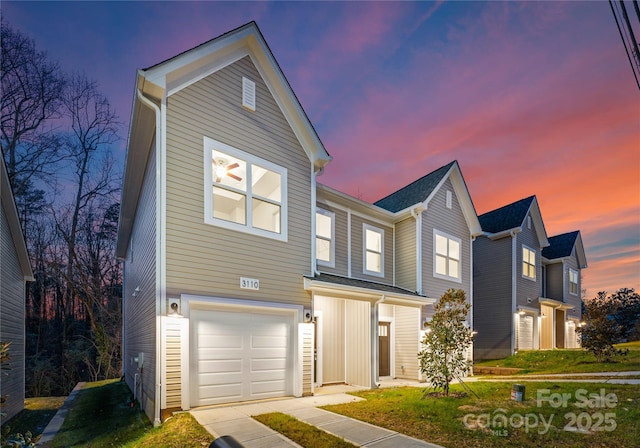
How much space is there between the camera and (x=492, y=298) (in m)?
19.0

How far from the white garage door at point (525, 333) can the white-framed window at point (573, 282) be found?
6.64 m

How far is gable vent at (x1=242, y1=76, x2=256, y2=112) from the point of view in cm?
885

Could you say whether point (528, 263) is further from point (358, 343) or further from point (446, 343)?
point (446, 343)

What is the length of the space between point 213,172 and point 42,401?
13.3m

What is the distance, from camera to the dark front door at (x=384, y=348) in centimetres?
1308

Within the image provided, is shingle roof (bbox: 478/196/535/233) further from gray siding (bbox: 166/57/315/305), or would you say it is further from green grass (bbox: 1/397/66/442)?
green grass (bbox: 1/397/66/442)

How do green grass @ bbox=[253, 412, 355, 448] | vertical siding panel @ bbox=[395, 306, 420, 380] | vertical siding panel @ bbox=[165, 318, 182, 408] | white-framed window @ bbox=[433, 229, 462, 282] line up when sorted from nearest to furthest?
green grass @ bbox=[253, 412, 355, 448] < vertical siding panel @ bbox=[165, 318, 182, 408] < vertical siding panel @ bbox=[395, 306, 420, 380] < white-framed window @ bbox=[433, 229, 462, 282]

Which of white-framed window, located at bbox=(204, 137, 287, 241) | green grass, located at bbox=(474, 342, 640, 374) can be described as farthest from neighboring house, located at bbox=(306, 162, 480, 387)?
green grass, located at bbox=(474, 342, 640, 374)

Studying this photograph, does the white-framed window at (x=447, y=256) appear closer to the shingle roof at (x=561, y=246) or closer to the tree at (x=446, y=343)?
the tree at (x=446, y=343)

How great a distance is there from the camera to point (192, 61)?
25.3ft

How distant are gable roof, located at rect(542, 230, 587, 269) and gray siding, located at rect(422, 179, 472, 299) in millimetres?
12110

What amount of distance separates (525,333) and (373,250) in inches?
463

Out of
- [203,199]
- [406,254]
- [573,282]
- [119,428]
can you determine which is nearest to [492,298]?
[406,254]

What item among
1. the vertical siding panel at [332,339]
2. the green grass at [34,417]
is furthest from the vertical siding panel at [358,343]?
the green grass at [34,417]
